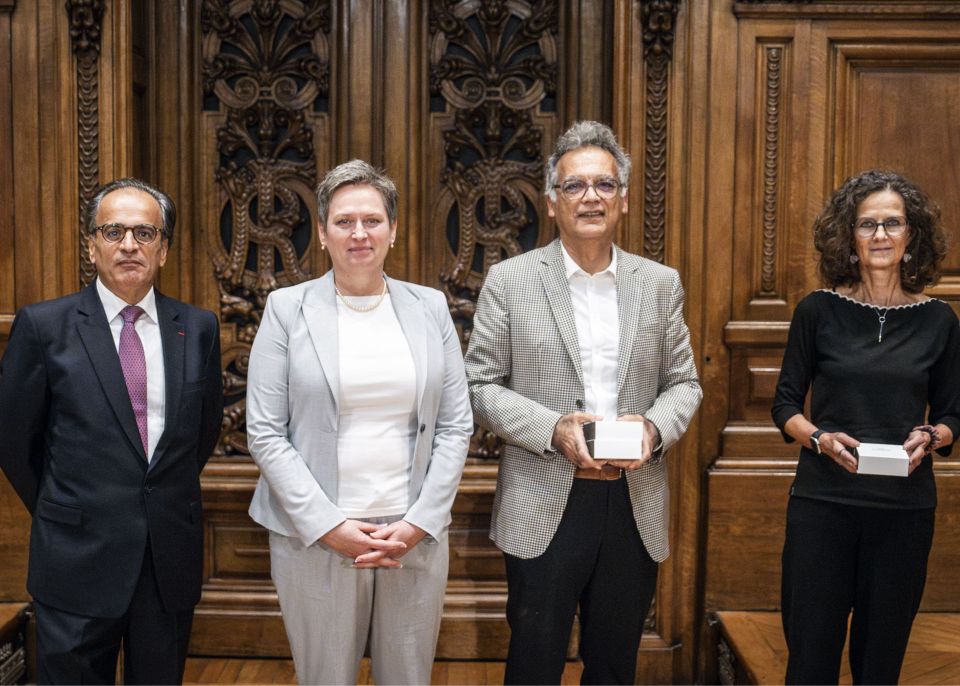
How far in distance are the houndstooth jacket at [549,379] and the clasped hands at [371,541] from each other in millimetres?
306

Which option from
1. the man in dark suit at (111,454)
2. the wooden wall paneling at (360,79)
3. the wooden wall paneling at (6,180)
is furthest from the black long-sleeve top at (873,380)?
the wooden wall paneling at (6,180)

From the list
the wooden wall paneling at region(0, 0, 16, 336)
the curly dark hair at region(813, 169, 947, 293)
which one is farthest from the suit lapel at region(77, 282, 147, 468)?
the curly dark hair at region(813, 169, 947, 293)

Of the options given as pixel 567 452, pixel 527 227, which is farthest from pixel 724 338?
pixel 567 452

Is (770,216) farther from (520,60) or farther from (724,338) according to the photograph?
(520,60)

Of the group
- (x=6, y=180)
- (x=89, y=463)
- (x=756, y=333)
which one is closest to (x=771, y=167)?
(x=756, y=333)

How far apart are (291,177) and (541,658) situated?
6.26ft

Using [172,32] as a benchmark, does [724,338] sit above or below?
below

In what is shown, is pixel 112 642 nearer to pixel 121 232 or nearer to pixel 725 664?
pixel 121 232

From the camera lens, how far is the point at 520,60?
347cm

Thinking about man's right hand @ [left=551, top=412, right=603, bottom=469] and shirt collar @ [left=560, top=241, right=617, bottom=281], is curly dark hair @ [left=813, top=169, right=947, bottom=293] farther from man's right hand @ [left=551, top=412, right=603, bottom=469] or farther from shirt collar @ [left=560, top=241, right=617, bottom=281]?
man's right hand @ [left=551, top=412, right=603, bottom=469]

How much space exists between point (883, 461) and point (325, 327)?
4.11 feet

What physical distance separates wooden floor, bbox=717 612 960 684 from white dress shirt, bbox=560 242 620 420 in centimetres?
104

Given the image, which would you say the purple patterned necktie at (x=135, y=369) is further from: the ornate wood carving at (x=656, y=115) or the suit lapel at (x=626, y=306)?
the ornate wood carving at (x=656, y=115)

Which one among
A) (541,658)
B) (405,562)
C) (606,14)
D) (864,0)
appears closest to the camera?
(405,562)
